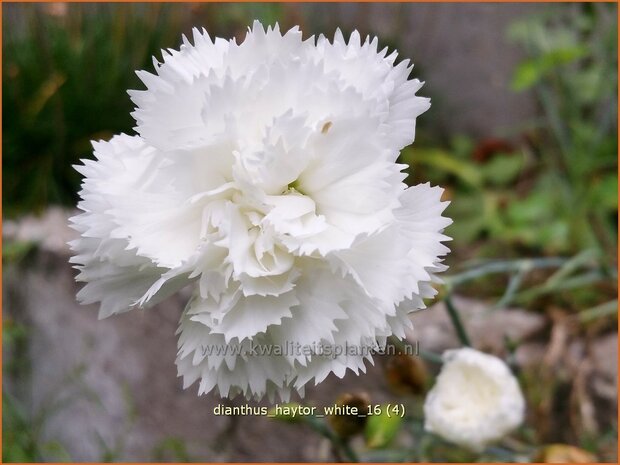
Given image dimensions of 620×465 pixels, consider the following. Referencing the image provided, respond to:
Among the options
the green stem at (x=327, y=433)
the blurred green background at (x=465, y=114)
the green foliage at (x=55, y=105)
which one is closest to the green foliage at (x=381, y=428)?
the green stem at (x=327, y=433)

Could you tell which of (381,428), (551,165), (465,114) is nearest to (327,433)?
(381,428)

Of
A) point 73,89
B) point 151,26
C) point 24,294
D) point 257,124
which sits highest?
point 151,26

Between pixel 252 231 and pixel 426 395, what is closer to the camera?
pixel 252 231

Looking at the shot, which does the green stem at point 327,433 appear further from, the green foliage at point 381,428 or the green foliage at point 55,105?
the green foliage at point 55,105

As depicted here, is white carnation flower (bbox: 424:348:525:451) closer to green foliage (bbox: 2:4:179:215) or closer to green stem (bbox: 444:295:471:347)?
green stem (bbox: 444:295:471:347)

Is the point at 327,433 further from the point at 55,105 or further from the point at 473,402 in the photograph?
the point at 55,105

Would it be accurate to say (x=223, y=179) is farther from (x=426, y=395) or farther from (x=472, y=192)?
(x=472, y=192)

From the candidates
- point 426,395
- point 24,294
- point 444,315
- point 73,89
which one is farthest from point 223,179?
point 73,89
